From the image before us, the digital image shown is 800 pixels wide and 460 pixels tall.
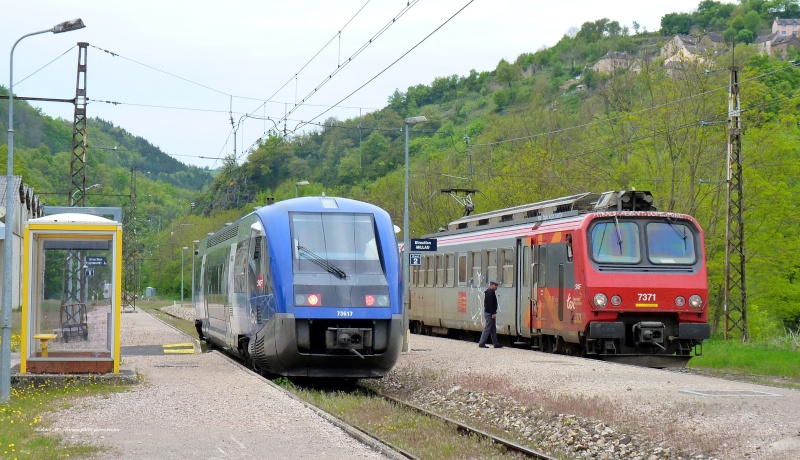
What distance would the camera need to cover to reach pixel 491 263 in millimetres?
27781

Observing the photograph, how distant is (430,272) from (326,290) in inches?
668

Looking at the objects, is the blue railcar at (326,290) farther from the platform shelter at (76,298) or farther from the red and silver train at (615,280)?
the red and silver train at (615,280)

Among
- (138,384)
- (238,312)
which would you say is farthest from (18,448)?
(238,312)

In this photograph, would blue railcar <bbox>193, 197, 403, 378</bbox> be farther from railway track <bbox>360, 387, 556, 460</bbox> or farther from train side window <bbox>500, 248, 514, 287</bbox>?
train side window <bbox>500, 248, 514, 287</bbox>

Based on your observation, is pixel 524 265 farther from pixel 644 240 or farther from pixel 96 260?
pixel 96 260

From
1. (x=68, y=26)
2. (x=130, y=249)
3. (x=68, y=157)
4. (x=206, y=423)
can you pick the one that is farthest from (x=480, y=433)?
(x=68, y=157)

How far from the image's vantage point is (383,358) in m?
17.6

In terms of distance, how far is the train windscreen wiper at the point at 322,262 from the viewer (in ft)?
57.6

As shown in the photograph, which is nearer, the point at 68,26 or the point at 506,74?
the point at 68,26

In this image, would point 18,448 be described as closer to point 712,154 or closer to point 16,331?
point 16,331

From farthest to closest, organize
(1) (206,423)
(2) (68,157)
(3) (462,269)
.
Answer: (2) (68,157)
(3) (462,269)
(1) (206,423)

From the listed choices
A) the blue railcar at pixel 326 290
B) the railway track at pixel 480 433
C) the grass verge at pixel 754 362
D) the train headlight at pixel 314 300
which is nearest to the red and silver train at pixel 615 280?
the grass verge at pixel 754 362

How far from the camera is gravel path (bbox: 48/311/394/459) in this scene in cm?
1087

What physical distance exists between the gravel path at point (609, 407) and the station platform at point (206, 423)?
8.45 feet
